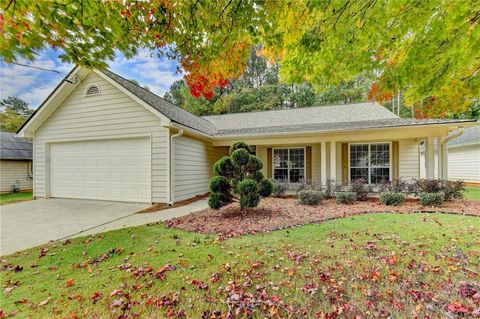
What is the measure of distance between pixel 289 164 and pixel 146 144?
22.6ft

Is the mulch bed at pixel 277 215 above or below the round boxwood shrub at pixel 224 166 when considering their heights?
below

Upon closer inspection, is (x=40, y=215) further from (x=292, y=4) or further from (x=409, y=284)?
(x=409, y=284)

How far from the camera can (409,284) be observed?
2.76 meters

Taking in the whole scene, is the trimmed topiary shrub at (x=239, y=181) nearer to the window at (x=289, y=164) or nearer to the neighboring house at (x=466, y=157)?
the window at (x=289, y=164)

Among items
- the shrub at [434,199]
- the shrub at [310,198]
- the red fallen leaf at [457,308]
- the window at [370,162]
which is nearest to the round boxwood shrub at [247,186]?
the shrub at [310,198]

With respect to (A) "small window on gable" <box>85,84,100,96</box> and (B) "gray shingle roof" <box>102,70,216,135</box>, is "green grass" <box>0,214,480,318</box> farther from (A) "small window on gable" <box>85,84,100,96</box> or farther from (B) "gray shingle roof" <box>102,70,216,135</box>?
(A) "small window on gable" <box>85,84,100,96</box>

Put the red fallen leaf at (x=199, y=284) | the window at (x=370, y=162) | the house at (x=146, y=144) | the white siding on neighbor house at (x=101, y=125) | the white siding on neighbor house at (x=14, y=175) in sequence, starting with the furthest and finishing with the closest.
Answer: the white siding on neighbor house at (x=14, y=175) < the window at (x=370, y=162) < the house at (x=146, y=144) < the white siding on neighbor house at (x=101, y=125) < the red fallen leaf at (x=199, y=284)

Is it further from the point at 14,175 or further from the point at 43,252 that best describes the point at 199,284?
the point at 14,175

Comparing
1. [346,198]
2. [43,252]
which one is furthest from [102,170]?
[346,198]

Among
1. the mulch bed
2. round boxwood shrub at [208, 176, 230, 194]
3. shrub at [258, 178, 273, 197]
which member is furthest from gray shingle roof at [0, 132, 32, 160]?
shrub at [258, 178, 273, 197]

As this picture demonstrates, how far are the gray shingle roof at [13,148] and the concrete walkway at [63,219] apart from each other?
25.6ft

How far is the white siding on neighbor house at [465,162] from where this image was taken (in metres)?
14.5

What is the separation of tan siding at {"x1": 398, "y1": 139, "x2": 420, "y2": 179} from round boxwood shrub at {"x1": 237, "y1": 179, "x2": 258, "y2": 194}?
7.70 meters

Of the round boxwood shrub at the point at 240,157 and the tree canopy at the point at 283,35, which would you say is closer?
the tree canopy at the point at 283,35
